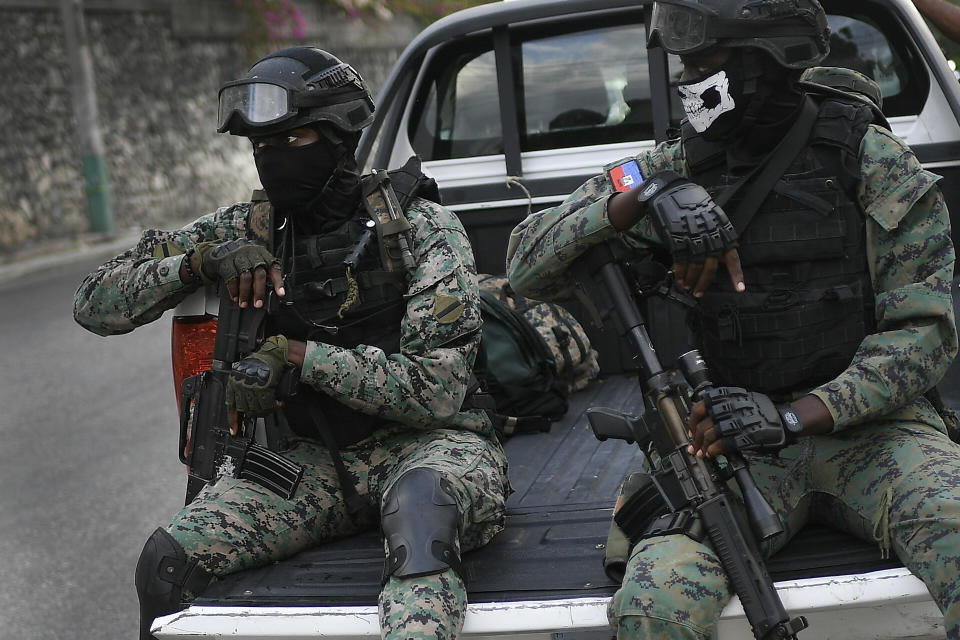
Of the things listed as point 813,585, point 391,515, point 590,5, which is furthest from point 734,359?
point 590,5

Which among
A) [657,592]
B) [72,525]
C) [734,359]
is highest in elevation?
[734,359]

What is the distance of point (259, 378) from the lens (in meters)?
2.99

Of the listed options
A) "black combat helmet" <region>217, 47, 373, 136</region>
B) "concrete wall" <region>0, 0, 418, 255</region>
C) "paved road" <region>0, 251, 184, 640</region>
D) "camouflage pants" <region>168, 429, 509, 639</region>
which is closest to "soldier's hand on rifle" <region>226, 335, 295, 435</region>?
"camouflage pants" <region>168, 429, 509, 639</region>

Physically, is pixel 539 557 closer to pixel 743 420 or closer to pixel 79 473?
pixel 743 420

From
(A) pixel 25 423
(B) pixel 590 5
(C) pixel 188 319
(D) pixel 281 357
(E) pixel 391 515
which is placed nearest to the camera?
(E) pixel 391 515

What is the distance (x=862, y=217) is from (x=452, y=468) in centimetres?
118

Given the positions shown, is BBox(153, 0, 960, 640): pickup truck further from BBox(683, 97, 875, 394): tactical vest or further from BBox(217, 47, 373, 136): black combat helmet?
BBox(217, 47, 373, 136): black combat helmet

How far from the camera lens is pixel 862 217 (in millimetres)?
2904

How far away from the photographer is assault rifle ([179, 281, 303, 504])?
315 centimetres

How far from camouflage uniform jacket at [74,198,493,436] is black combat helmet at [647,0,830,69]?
33.0 inches

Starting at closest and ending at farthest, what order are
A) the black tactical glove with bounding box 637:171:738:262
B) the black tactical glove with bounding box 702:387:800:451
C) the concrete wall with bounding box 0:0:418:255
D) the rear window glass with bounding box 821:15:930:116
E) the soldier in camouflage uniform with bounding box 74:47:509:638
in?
1. the black tactical glove with bounding box 702:387:800:451
2. the black tactical glove with bounding box 637:171:738:262
3. the soldier in camouflage uniform with bounding box 74:47:509:638
4. the rear window glass with bounding box 821:15:930:116
5. the concrete wall with bounding box 0:0:418:255

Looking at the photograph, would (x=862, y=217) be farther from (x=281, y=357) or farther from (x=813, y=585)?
(x=281, y=357)

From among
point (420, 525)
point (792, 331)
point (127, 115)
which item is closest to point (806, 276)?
point (792, 331)

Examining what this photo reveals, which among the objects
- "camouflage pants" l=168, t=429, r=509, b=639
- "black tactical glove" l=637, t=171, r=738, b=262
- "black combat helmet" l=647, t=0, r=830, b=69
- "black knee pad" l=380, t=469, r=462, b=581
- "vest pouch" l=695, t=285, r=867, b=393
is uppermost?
"black combat helmet" l=647, t=0, r=830, b=69
